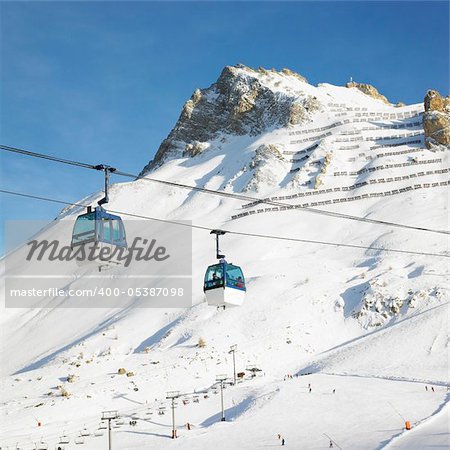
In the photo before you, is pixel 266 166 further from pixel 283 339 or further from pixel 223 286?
pixel 223 286

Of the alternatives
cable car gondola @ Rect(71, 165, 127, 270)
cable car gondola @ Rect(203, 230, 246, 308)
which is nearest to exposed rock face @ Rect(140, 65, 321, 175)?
cable car gondola @ Rect(203, 230, 246, 308)

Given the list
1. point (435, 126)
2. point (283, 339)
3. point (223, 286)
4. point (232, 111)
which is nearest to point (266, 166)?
point (435, 126)

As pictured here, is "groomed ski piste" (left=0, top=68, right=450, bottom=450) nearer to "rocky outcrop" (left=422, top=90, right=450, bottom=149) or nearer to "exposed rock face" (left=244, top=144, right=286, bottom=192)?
"exposed rock face" (left=244, top=144, right=286, bottom=192)

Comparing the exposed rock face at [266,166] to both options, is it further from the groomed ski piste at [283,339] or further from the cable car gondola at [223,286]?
the cable car gondola at [223,286]

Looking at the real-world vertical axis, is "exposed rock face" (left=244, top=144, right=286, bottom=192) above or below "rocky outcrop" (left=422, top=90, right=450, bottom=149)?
below

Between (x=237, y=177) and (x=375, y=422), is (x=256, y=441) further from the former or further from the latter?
(x=237, y=177)

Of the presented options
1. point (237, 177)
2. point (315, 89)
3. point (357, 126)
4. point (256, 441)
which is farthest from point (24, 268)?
point (315, 89)

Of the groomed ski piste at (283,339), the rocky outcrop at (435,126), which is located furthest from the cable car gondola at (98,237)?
the rocky outcrop at (435,126)
